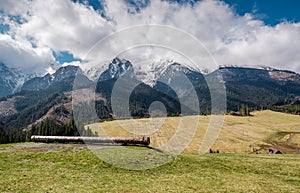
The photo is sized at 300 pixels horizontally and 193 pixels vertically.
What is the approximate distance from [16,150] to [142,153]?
64.7 ft

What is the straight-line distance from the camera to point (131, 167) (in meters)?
34.6

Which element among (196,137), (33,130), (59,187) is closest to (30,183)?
(59,187)

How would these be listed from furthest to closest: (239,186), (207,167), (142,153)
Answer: (142,153) < (207,167) < (239,186)

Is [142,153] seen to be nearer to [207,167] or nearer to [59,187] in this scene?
[207,167]

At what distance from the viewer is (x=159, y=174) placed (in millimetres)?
32188

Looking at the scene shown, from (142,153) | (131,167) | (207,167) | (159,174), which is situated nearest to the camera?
(159,174)

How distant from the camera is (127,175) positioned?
30.6 meters

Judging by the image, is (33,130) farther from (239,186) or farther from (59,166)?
(239,186)

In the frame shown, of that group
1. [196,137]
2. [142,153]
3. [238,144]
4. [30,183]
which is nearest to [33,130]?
[196,137]

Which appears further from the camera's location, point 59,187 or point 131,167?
point 131,167

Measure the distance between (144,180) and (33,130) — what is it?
149 metres

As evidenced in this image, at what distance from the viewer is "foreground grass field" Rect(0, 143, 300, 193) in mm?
25062

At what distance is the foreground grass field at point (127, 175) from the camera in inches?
987

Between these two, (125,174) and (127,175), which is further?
(125,174)
